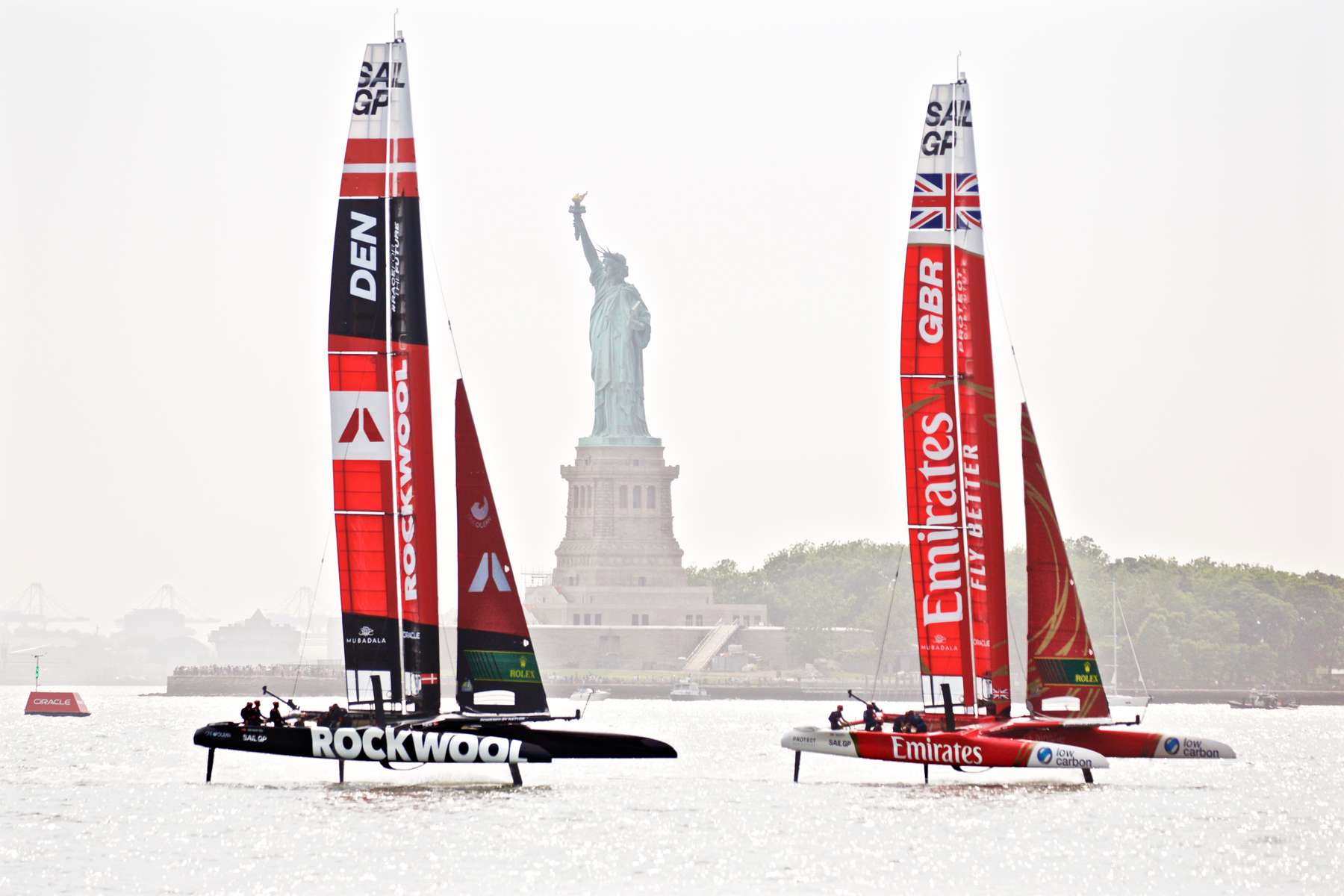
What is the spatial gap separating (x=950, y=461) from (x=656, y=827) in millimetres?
8595

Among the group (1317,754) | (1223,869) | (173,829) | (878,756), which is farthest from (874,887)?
(1317,754)

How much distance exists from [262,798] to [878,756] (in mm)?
11198

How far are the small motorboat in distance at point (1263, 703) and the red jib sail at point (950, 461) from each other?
8840cm

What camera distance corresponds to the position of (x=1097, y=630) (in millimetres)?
146375

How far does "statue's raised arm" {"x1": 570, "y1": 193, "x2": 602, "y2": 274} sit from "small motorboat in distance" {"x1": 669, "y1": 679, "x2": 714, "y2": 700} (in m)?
26.8

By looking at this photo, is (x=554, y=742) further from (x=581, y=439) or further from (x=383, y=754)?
(x=581, y=439)

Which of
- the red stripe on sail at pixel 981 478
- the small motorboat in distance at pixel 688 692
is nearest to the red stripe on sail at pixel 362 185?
the red stripe on sail at pixel 981 478

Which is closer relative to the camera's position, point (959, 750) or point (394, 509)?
point (959, 750)

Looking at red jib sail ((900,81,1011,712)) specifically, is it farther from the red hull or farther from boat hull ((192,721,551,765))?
the red hull

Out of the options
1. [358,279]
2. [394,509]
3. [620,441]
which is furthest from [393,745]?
[620,441]

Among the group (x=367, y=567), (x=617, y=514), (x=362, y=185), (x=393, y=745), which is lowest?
(x=393, y=745)

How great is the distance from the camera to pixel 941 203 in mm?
44250

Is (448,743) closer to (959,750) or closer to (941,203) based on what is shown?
(959,750)

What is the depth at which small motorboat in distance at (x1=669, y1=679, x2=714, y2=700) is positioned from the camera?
125375 mm
